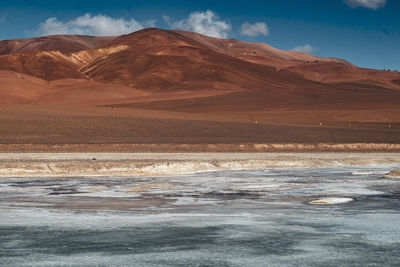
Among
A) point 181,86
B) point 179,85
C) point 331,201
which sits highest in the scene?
point 179,85

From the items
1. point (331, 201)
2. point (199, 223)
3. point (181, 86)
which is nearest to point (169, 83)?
point (181, 86)

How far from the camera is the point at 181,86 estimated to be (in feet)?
490

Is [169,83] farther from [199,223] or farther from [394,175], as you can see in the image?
[199,223]

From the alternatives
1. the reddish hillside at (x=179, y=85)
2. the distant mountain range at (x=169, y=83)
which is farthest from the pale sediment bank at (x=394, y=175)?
the distant mountain range at (x=169, y=83)

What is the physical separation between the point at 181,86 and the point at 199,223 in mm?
137774

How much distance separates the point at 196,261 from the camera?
870 centimetres

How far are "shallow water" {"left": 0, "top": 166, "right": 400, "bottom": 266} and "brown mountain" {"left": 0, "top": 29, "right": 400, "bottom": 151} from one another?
5479 centimetres

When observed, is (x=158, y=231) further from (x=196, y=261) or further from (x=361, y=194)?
(x=361, y=194)

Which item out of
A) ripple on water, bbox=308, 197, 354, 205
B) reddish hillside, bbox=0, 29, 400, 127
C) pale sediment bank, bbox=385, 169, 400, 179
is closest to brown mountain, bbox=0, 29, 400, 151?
reddish hillside, bbox=0, 29, 400, 127

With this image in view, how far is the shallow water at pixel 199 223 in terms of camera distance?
9.02 m

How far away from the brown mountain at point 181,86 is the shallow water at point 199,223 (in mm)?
54792

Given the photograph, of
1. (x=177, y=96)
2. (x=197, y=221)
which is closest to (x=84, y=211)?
(x=197, y=221)

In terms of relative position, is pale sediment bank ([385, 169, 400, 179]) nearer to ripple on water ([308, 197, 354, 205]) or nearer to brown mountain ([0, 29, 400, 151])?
ripple on water ([308, 197, 354, 205])

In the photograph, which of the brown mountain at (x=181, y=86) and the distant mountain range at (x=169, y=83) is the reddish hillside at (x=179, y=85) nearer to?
the brown mountain at (x=181, y=86)
